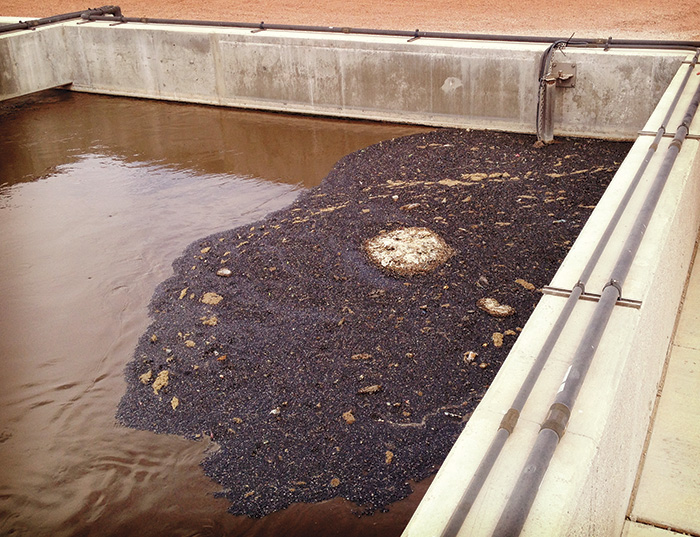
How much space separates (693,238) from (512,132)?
4658 mm

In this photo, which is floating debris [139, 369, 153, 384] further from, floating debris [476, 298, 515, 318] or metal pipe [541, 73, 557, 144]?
metal pipe [541, 73, 557, 144]

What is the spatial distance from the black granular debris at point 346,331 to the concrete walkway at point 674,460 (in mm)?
1184

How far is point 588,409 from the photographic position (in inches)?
107

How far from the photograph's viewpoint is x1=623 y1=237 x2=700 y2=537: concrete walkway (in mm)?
3391

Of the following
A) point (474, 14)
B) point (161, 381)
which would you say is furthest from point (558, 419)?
point (474, 14)

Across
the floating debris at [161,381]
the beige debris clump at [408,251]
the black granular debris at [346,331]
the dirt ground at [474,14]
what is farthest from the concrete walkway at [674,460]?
the dirt ground at [474,14]

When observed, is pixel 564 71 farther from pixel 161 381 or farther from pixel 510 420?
pixel 510 420

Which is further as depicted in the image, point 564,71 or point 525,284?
point 564,71

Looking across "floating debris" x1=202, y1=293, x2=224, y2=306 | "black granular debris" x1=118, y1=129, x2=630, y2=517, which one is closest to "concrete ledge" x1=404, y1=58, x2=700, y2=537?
"black granular debris" x1=118, y1=129, x2=630, y2=517

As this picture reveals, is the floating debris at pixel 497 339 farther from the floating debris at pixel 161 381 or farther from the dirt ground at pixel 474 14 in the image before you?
the dirt ground at pixel 474 14

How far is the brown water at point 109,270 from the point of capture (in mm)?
4086

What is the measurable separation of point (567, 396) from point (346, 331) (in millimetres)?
3006

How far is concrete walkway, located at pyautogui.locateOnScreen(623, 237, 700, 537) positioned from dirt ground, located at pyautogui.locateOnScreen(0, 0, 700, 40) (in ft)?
32.2

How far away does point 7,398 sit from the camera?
5160 millimetres
